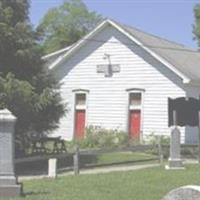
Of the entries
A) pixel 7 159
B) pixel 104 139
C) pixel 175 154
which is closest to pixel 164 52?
pixel 104 139

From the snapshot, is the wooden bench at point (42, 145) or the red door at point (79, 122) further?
the red door at point (79, 122)

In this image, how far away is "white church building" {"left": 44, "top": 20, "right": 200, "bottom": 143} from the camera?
34312 mm

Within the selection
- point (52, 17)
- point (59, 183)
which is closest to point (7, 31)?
point (59, 183)

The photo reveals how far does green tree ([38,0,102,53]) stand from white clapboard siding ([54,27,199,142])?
4089 centimetres

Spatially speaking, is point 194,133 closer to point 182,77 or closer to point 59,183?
point 182,77

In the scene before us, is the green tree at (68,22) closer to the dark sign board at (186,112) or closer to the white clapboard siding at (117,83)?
the white clapboard siding at (117,83)

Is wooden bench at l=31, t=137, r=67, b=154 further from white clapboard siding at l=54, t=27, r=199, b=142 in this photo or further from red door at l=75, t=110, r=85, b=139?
red door at l=75, t=110, r=85, b=139

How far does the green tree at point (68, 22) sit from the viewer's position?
262 ft

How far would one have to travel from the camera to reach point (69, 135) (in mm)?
37531

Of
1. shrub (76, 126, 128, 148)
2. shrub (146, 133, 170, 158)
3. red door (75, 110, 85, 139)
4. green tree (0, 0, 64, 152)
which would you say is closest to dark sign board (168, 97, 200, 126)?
shrub (146, 133, 170, 158)

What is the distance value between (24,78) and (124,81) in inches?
476

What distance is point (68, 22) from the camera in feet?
277

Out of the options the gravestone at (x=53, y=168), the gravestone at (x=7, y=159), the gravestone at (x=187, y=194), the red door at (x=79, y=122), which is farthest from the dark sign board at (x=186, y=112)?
the gravestone at (x=187, y=194)

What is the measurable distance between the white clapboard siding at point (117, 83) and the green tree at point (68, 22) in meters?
40.9
